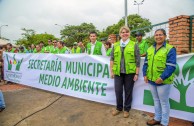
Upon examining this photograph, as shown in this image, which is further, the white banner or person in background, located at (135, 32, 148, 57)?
person in background, located at (135, 32, 148, 57)

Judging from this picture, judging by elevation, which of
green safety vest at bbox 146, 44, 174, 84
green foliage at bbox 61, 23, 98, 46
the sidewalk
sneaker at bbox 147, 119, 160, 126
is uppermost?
green foliage at bbox 61, 23, 98, 46

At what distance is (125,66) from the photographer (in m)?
4.17

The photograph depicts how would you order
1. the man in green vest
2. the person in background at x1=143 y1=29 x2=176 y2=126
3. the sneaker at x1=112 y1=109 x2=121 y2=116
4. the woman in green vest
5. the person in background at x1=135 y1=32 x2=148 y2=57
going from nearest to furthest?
the person in background at x1=143 y1=29 x2=176 y2=126, the woman in green vest, the sneaker at x1=112 y1=109 x2=121 y2=116, the man in green vest, the person in background at x1=135 y1=32 x2=148 y2=57

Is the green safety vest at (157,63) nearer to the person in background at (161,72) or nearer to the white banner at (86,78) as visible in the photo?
the person in background at (161,72)

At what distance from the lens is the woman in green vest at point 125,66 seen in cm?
415

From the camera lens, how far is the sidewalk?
418 cm

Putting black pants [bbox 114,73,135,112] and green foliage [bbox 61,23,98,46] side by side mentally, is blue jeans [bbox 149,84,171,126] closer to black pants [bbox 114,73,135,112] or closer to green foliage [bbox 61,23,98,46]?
black pants [bbox 114,73,135,112]

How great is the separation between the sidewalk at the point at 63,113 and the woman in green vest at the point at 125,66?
0.99ft

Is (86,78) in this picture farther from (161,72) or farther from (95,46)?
(161,72)

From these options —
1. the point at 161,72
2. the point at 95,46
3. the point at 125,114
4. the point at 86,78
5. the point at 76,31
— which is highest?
the point at 76,31

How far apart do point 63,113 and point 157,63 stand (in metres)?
2.61

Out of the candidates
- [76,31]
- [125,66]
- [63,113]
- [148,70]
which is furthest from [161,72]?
[76,31]

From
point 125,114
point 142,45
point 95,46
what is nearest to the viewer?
point 125,114

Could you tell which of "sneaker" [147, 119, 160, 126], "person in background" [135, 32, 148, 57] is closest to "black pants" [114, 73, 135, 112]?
"sneaker" [147, 119, 160, 126]
